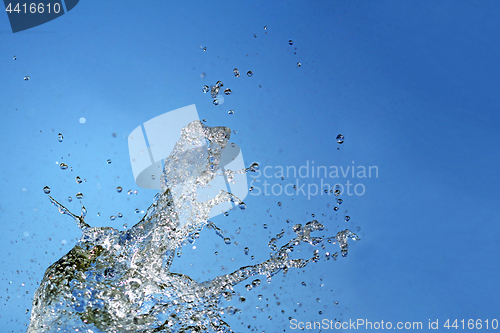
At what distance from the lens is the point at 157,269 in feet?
7.94

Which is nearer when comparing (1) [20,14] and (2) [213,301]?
(2) [213,301]

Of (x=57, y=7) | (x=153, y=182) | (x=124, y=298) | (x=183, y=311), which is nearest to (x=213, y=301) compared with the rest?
(x=183, y=311)

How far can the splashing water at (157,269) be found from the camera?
2.05 meters

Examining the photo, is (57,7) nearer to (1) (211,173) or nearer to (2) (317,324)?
(1) (211,173)

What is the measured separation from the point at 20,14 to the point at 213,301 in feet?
9.13

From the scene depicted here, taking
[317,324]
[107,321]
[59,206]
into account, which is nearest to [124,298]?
[107,321]

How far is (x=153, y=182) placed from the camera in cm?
279

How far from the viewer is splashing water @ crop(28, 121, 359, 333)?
205 centimetres

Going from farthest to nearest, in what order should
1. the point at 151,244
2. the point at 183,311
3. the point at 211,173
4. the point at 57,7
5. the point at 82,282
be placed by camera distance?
1. the point at 57,7
2. the point at 211,173
3. the point at 151,244
4. the point at 183,311
5. the point at 82,282

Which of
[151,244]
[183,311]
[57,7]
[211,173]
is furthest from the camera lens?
[57,7]

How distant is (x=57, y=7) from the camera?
10.2 feet

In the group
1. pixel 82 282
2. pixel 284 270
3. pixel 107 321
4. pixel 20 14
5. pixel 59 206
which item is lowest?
pixel 107 321

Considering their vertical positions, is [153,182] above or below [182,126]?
below

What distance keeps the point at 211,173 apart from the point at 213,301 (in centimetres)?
88
